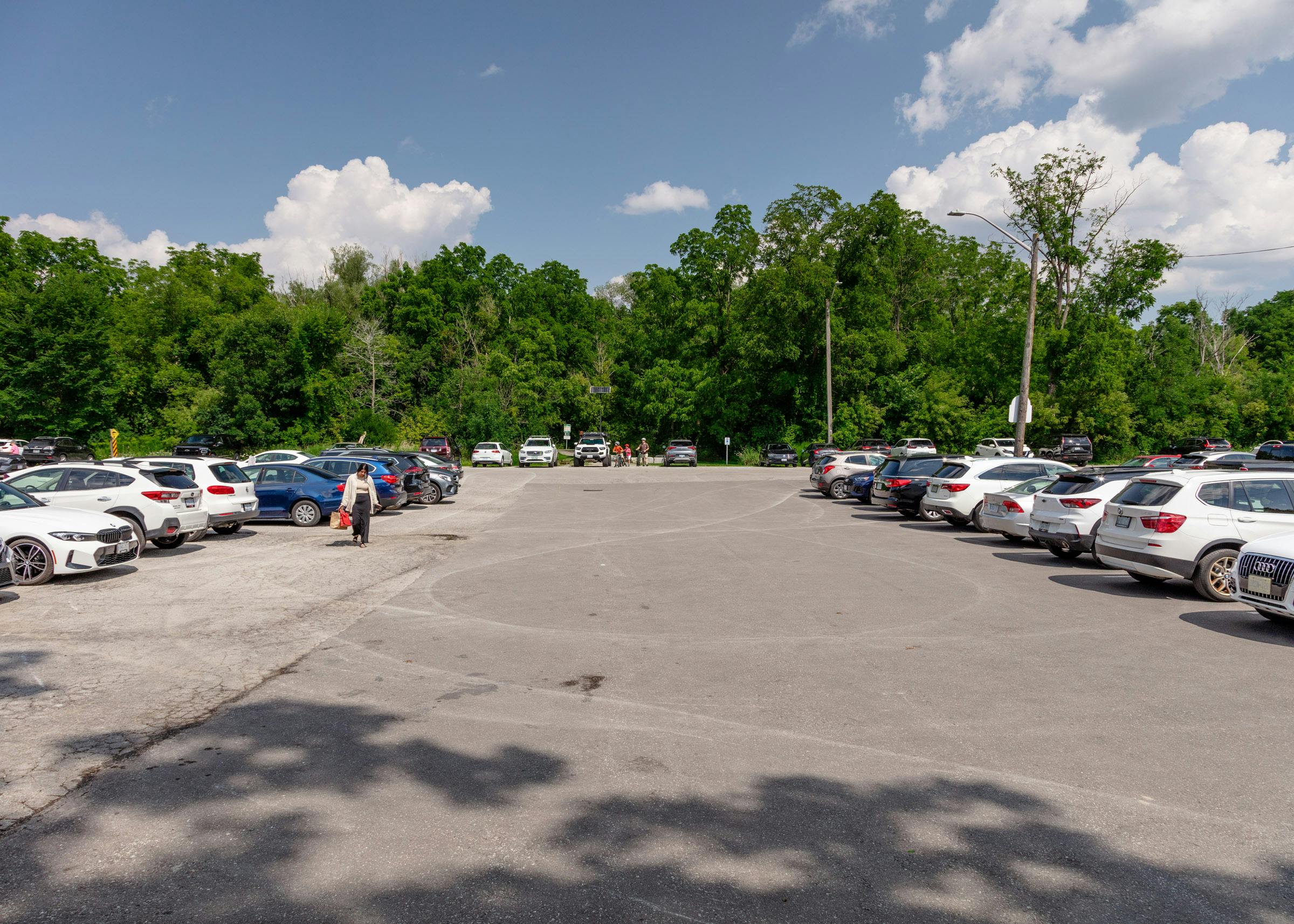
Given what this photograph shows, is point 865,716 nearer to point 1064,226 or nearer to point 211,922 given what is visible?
point 211,922

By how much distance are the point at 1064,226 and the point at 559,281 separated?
47945mm

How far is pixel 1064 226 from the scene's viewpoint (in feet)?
165

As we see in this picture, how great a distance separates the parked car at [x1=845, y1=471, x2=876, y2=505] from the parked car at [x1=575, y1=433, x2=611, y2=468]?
2836 centimetres

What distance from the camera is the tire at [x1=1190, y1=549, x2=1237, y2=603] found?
9.98 m

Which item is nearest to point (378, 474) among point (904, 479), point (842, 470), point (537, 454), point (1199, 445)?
point (904, 479)

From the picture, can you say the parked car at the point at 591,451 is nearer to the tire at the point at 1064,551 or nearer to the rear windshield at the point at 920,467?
the rear windshield at the point at 920,467

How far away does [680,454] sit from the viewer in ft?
176

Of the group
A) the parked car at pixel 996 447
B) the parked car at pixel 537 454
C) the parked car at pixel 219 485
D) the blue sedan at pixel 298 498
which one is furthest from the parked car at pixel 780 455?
the parked car at pixel 219 485

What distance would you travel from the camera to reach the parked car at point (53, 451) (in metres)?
43.5

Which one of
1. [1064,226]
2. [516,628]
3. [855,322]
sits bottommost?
[516,628]

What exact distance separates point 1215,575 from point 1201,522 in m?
0.67

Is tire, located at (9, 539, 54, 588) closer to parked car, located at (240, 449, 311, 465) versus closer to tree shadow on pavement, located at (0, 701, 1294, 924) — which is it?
tree shadow on pavement, located at (0, 701, 1294, 924)

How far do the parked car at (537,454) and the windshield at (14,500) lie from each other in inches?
1622

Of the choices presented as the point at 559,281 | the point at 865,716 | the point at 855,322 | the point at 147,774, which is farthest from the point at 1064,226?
the point at 147,774
